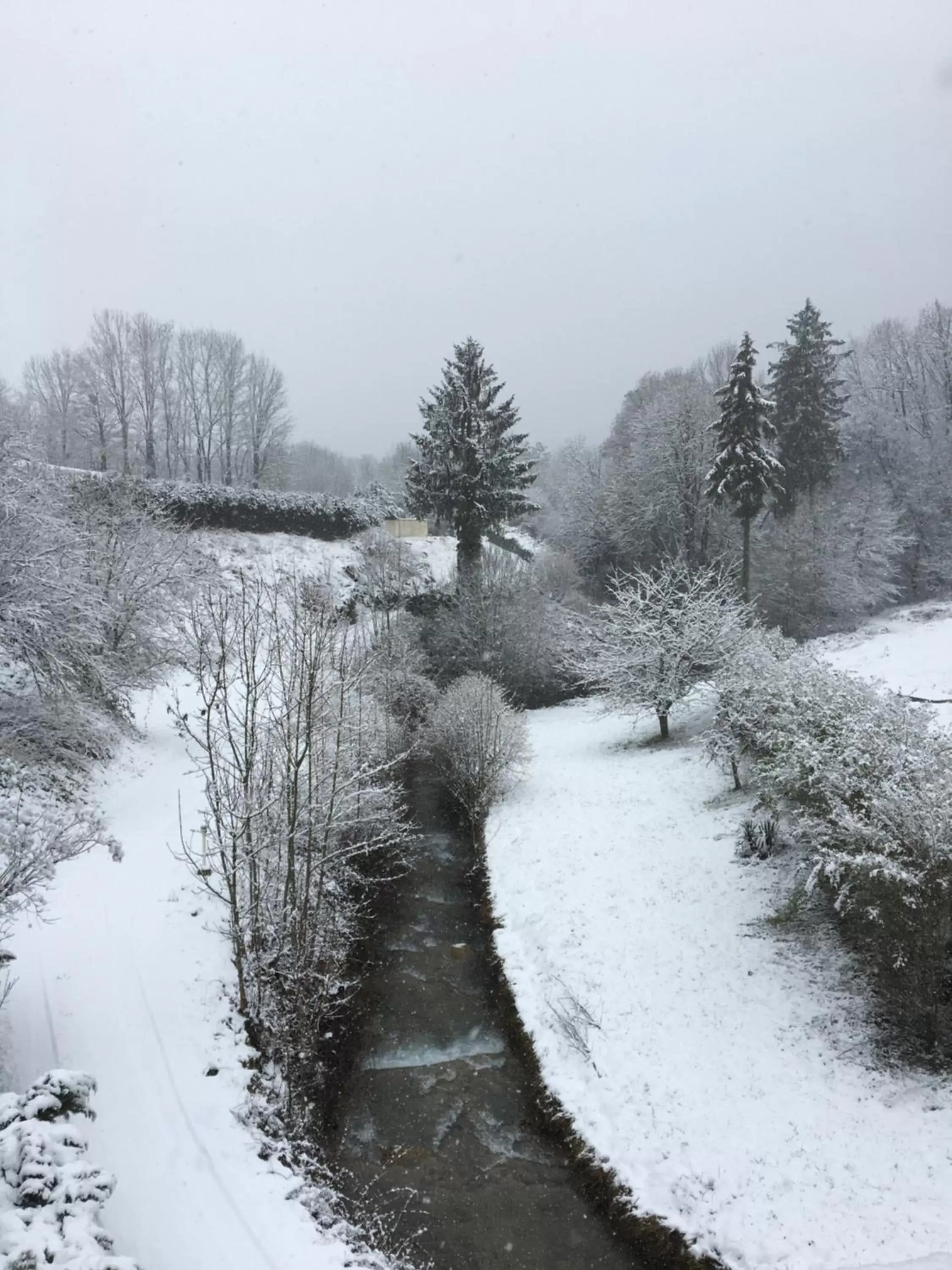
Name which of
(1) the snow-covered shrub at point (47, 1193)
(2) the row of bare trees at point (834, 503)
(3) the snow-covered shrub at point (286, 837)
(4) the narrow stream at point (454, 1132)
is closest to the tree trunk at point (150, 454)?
(2) the row of bare trees at point (834, 503)

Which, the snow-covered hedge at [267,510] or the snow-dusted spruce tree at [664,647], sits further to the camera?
the snow-covered hedge at [267,510]

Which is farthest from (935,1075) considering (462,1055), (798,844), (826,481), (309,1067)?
(826,481)

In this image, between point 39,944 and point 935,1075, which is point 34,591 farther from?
point 935,1075

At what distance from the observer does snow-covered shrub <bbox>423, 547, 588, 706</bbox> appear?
27594 millimetres

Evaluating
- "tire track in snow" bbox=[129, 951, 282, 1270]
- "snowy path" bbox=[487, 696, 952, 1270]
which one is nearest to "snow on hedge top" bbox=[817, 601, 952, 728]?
"snowy path" bbox=[487, 696, 952, 1270]

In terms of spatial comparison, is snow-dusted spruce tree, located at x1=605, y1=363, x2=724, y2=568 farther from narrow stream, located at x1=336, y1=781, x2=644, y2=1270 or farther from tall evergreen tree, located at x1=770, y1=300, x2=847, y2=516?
narrow stream, located at x1=336, y1=781, x2=644, y2=1270

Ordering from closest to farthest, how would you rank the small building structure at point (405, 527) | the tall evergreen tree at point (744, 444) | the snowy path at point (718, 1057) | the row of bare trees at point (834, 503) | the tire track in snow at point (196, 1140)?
the tire track in snow at point (196, 1140), the snowy path at point (718, 1057), the tall evergreen tree at point (744, 444), the row of bare trees at point (834, 503), the small building structure at point (405, 527)

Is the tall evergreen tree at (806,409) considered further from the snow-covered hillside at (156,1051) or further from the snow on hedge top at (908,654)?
the snow-covered hillside at (156,1051)

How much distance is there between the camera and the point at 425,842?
53.7 feet

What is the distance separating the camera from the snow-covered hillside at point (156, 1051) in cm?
620

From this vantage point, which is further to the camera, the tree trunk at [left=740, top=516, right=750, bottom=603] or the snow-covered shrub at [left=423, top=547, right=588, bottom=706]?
the snow-covered shrub at [left=423, top=547, right=588, bottom=706]

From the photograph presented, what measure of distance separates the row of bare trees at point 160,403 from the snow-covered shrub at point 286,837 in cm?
3344

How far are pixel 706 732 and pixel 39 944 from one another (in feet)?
44.7

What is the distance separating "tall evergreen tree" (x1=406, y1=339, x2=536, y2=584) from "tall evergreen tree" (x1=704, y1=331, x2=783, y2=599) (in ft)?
25.8
